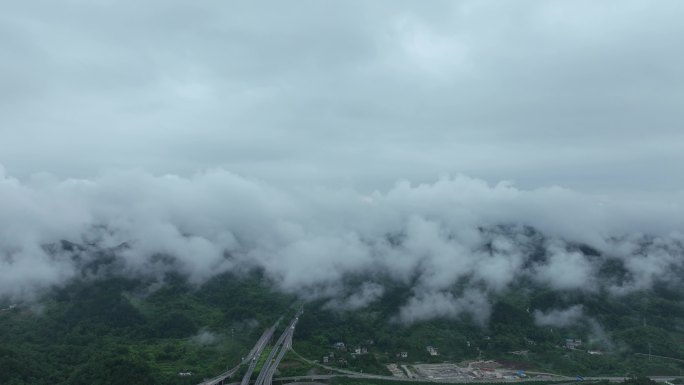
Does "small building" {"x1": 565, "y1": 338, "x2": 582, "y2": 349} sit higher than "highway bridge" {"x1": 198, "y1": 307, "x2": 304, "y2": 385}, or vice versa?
"small building" {"x1": 565, "y1": 338, "x2": 582, "y2": 349}

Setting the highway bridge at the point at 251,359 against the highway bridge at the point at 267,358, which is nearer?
the highway bridge at the point at 251,359

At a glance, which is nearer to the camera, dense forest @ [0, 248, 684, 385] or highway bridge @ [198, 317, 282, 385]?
highway bridge @ [198, 317, 282, 385]

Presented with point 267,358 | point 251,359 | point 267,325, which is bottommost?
point 251,359

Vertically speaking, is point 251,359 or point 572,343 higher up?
point 572,343

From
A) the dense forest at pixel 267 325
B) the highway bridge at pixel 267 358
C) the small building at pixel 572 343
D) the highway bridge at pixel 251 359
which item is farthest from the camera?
the small building at pixel 572 343

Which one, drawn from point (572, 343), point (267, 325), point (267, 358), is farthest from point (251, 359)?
point (572, 343)

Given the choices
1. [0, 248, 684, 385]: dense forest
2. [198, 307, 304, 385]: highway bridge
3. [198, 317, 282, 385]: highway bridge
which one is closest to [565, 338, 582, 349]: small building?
[0, 248, 684, 385]: dense forest

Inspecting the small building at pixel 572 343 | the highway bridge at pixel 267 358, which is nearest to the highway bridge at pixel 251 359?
the highway bridge at pixel 267 358

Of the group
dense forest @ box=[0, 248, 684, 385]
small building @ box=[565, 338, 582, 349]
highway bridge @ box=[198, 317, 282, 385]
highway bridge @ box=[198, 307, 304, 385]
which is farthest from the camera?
small building @ box=[565, 338, 582, 349]

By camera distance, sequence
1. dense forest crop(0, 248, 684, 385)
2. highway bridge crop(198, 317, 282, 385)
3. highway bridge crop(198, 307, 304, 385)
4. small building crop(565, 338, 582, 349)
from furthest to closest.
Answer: small building crop(565, 338, 582, 349)
dense forest crop(0, 248, 684, 385)
highway bridge crop(198, 307, 304, 385)
highway bridge crop(198, 317, 282, 385)

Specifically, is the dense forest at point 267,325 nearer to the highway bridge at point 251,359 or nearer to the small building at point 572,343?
the small building at point 572,343

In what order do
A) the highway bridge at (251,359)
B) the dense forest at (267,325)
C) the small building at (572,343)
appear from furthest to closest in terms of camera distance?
1. the small building at (572,343)
2. the dense forest at (267,325)
3. the highway bridge at (251,359)

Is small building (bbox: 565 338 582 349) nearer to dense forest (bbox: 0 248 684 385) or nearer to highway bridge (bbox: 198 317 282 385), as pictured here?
dense forest (bbox: 0 248 684 385)

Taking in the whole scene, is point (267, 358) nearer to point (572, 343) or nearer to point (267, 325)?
point (267, 325)
